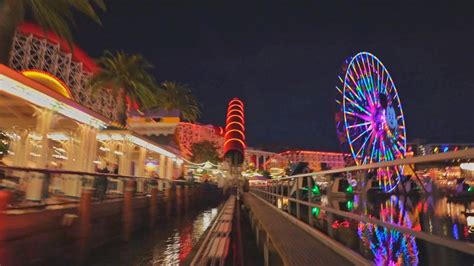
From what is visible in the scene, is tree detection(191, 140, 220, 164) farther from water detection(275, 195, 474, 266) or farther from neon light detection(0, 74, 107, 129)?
water detection(275, 195, 474, 266)

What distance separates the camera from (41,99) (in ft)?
52.7

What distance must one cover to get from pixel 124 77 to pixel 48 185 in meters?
27.9

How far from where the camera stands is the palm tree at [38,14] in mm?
16344

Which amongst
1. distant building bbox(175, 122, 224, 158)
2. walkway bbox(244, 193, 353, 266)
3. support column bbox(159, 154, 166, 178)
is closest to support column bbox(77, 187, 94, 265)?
walkway bbox(244, 193, 353, 266)

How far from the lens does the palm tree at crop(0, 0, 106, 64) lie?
16.3 m

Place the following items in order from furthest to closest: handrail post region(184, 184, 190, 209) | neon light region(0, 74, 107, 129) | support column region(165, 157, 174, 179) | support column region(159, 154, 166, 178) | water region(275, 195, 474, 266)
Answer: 1. support column region(165, 157, 174, 179)
2. support column region(159, 154, 166, 178)
3. handrail post region(184, 184, 190, 209)
4. neon light region(0, 74, 107, 129)
5. water region(275, 195, 474, 266)

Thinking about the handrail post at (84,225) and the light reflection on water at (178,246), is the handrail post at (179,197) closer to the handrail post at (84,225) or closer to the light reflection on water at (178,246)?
the light reflection on water at (178,246)

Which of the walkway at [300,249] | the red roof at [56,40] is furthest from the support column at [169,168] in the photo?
the walkway at [300,249]

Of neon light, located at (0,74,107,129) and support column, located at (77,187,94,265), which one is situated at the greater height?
neon light, located at (0,74,107,129)

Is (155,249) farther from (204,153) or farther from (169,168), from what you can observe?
(204,153)

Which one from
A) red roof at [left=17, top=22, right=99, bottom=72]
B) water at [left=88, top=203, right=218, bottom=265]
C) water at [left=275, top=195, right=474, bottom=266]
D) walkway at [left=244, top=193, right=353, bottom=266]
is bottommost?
water at [left=88, top=203, right=218, bottom=265]

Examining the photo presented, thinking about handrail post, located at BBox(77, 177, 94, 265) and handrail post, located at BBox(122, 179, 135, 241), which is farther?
handrail post, located at BBox(122, 179, 135, 241)

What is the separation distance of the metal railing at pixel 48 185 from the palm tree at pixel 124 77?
23.3 meters

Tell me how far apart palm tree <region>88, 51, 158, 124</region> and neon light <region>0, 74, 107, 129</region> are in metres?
15.7
